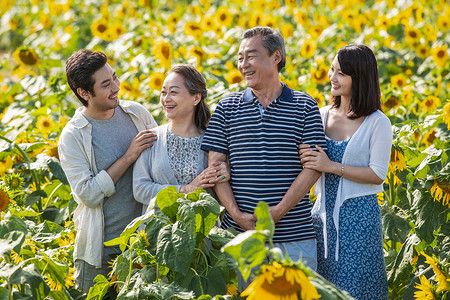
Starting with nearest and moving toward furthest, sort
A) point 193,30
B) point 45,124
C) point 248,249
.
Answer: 1. point 248,249
2. point 45,124
3. point 193,30

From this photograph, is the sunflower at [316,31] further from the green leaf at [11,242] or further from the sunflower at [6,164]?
the green leaf at [11,242]

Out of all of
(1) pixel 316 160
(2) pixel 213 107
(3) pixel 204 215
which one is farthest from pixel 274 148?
(2) pixel 213 107

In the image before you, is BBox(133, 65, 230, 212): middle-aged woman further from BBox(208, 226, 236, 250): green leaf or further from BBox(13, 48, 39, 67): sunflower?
BBox(13, 48, 39, 67): sunflower

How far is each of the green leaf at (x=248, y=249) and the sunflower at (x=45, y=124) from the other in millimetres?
2413

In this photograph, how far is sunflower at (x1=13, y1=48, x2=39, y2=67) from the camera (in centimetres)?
450

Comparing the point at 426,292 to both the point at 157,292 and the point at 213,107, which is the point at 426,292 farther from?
the point at 213,107

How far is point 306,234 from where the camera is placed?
8.45 feet

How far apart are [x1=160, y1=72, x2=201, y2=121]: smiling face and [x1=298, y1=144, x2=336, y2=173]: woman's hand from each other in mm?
519

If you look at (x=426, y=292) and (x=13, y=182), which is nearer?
(x=426, y=292)

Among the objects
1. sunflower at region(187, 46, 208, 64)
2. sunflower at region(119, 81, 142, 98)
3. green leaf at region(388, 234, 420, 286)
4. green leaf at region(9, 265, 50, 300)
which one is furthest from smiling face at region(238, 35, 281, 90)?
sunflower at region(187, 46, 208, 64)

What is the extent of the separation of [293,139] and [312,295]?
107 cm

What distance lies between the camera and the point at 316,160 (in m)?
2.47

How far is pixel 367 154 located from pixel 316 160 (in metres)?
0.22

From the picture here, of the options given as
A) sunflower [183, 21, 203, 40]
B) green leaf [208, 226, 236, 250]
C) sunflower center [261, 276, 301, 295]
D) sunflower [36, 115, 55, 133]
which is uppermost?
sunflower [183, 21, 203, 40]
